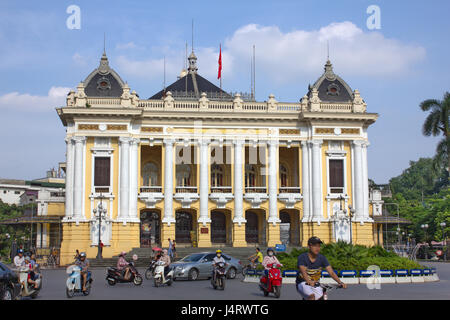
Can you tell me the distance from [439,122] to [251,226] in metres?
18.3

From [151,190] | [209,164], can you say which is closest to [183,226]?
[151,190]

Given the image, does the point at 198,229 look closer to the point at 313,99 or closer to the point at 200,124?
the point at 200,124

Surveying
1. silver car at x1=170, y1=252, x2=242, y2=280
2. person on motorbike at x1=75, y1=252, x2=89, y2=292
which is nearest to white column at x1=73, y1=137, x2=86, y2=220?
silver car at x1=170, y1=252, x2=242, y2=280

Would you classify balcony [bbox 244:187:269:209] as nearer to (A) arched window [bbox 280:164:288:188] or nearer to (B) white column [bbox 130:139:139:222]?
(A) arched window [bbox 280:164:288:188]

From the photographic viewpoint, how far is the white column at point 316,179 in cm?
4625

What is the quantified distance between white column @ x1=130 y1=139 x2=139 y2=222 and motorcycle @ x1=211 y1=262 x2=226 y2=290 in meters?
23.9

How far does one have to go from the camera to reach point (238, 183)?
46.5 meters

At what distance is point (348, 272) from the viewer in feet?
77.7

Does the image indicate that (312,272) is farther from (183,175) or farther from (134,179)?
(183,175)

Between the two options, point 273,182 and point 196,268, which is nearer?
point 196,268

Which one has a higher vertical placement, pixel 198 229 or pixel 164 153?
pixel 164 153

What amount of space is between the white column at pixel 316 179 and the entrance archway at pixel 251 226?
5482mm
